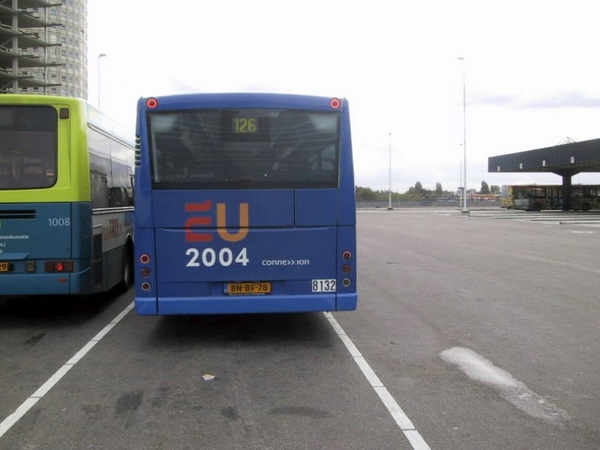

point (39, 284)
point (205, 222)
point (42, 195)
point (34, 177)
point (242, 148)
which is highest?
point (242, 148)

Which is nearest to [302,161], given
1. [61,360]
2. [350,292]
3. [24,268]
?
[350,292]

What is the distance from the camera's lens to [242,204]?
680 cm

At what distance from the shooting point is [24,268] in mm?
7664

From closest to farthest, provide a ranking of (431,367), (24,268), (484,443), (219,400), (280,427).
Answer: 1. (484,443)
2. (280,427)
3. (219,400)
4. (431,367)
5. (24,268)

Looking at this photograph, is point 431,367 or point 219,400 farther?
point 431,367

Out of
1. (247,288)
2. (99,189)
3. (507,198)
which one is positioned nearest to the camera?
(247,288)

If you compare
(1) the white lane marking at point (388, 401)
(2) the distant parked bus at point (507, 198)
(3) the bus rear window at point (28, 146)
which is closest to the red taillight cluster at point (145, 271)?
(3) the bus rear window at point (28, 146)

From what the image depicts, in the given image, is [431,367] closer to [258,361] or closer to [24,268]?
[258,361]

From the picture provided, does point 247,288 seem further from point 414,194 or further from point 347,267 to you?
point 414,194

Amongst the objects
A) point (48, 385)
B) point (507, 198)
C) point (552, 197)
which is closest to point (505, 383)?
point (48, 385)

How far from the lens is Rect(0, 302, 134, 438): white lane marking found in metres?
4.52

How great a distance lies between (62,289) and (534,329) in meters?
6.27

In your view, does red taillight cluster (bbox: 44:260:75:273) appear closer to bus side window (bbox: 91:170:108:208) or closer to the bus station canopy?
bus side window (bbox: 91:170:108:208)

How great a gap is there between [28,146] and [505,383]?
6.42m
